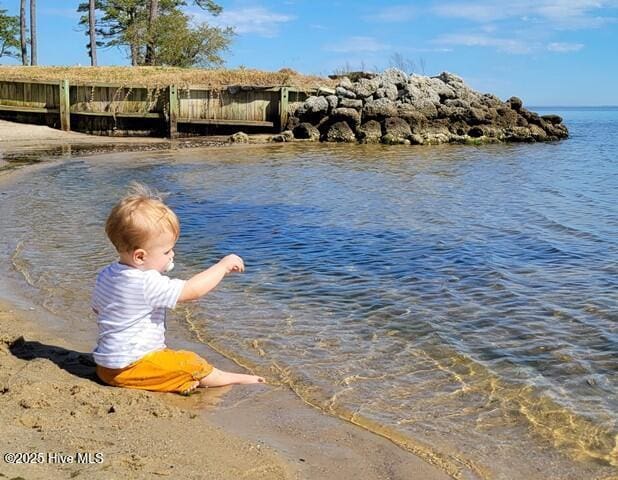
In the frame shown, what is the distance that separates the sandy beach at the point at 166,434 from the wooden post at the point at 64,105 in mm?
26083

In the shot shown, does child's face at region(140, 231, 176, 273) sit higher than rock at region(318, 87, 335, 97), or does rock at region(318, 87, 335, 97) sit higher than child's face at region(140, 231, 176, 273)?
rock at region(318, 87, 335, 97)

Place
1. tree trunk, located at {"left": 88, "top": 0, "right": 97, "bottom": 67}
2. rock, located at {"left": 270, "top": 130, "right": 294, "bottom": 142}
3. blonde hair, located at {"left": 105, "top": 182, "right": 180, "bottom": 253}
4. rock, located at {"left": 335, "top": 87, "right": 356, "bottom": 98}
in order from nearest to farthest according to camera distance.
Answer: blonde hair, located at {"left": 105, "top": 182, "right": 180, "bottom": 253}, rock, located at {"left": 270, "top": 130, "right": 294, "bottom": 142}, rock, located at {"left": 335, "top": 87, "right": 356, "bottom": 98}, tree trunk, located at {"left": 88, "top": 0, "right": 97, "bottom": 67}

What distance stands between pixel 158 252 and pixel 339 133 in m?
26.2

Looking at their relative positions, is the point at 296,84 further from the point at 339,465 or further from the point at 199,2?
the point at 339,465

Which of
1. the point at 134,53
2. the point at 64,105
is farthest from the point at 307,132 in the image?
the point at 134,53

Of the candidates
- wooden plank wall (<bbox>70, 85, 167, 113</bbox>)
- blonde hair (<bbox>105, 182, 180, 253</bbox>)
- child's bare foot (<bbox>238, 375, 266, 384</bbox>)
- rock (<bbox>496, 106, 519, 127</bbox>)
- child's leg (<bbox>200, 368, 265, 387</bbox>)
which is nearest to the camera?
blonde hair (<bbox>105, 182, 180, 253</bbox>)

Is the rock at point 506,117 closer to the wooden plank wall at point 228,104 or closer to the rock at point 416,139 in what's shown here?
the rock at point 416,139

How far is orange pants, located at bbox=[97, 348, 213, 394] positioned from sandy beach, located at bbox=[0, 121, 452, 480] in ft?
0.24

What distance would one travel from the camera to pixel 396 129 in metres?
29.2

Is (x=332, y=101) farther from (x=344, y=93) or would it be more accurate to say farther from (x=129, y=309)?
(x=129, y=309)

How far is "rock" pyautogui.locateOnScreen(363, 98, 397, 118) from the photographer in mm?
29844

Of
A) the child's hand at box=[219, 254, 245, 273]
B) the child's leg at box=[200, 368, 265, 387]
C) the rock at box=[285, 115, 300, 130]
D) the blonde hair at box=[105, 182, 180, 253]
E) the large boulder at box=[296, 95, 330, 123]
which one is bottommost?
the child's leg at box=[200, 368, 265, 387]

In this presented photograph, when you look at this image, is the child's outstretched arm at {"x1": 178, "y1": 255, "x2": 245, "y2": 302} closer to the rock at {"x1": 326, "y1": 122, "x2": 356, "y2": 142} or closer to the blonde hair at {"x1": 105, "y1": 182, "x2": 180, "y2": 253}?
the blonde hair at {"x1": 105, "y1": 182, "x2": 180, "y2": 253}

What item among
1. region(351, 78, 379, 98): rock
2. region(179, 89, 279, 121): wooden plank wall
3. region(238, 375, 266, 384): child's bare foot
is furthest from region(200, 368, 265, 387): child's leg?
region(351, 78, 379, 98): rock
